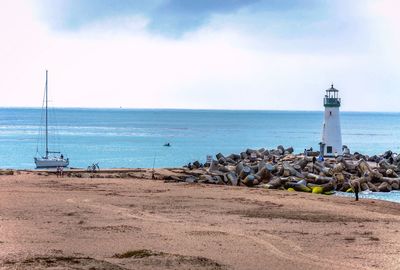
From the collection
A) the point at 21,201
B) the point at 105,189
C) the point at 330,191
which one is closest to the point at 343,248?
the point at 21,201

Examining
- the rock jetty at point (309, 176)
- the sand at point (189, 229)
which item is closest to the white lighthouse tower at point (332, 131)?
the rock jetty at point (309, 176)

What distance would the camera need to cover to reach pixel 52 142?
104 meters

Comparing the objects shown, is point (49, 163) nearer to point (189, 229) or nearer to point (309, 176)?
point (309, 176)

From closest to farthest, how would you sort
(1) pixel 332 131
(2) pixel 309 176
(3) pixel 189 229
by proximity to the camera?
(3) pixel 189 229, (2) pixel 309 176, (1) pixel 332 131

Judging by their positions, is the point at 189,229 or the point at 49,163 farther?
the point at 49,163

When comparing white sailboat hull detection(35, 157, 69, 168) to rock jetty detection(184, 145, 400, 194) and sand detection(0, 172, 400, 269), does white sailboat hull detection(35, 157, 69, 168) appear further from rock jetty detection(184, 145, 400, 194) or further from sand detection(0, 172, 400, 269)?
sand detection(0, 172, 400, 269)

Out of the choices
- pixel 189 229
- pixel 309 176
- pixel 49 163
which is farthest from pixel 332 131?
pixel 189 229

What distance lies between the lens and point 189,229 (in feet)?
67.4

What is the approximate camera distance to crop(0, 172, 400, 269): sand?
15.6 metres

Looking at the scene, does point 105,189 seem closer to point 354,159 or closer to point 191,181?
point 191,181

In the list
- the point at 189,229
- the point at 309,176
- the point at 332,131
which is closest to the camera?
the point at 189,229

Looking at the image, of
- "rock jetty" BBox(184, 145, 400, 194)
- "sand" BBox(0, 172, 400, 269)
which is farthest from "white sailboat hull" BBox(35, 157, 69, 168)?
"sand" BBox(0, 172, 400, 269)

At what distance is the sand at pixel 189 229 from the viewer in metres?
15.6

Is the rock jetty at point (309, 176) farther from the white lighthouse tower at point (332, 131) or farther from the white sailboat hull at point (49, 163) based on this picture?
the white sailboat hull at point (49, 163)
